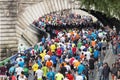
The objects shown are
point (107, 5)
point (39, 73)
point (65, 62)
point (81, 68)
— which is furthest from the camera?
point (65, 62)

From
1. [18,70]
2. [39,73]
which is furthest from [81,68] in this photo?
[18,70]

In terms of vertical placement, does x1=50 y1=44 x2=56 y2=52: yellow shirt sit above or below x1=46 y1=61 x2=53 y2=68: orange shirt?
below

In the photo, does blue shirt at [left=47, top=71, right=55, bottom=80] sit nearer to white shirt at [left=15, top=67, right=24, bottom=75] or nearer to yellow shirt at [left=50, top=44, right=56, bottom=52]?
white shirt at [left=15, top=67, right=24, bottom=75]

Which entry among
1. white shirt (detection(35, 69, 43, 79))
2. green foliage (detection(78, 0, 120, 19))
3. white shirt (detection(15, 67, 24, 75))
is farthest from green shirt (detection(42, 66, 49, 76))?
green foliage (detection(78, 0, 120, 19))

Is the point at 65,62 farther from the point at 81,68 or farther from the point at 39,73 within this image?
the point at 39,73

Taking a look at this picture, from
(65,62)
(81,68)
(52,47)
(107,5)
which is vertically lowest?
(52,47)

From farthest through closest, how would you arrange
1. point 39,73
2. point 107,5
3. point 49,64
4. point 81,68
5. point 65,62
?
point 65,62 < point 49,64 < point 81,68 < point 39,73 < point 107,5

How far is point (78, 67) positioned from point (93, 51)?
6.36 metres

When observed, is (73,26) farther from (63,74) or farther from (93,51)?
(63,74)

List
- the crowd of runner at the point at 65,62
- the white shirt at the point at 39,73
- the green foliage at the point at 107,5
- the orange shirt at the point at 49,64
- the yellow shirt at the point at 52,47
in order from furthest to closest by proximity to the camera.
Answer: the yellow shirt at the point at 52,47 → the orange shirt at the point at 49,64 → the white shirt at the point at 39,73 → the crowd of runner at the point at 65,62 → the green foliage at the point at 107,5

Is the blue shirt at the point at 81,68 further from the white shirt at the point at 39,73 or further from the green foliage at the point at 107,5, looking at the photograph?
the green foliage at the point at 107,5

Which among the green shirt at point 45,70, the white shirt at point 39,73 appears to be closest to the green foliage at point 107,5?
the white shirt at point 39,73

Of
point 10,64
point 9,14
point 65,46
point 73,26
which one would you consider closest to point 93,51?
point 65,46

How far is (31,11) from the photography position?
48.0 m
